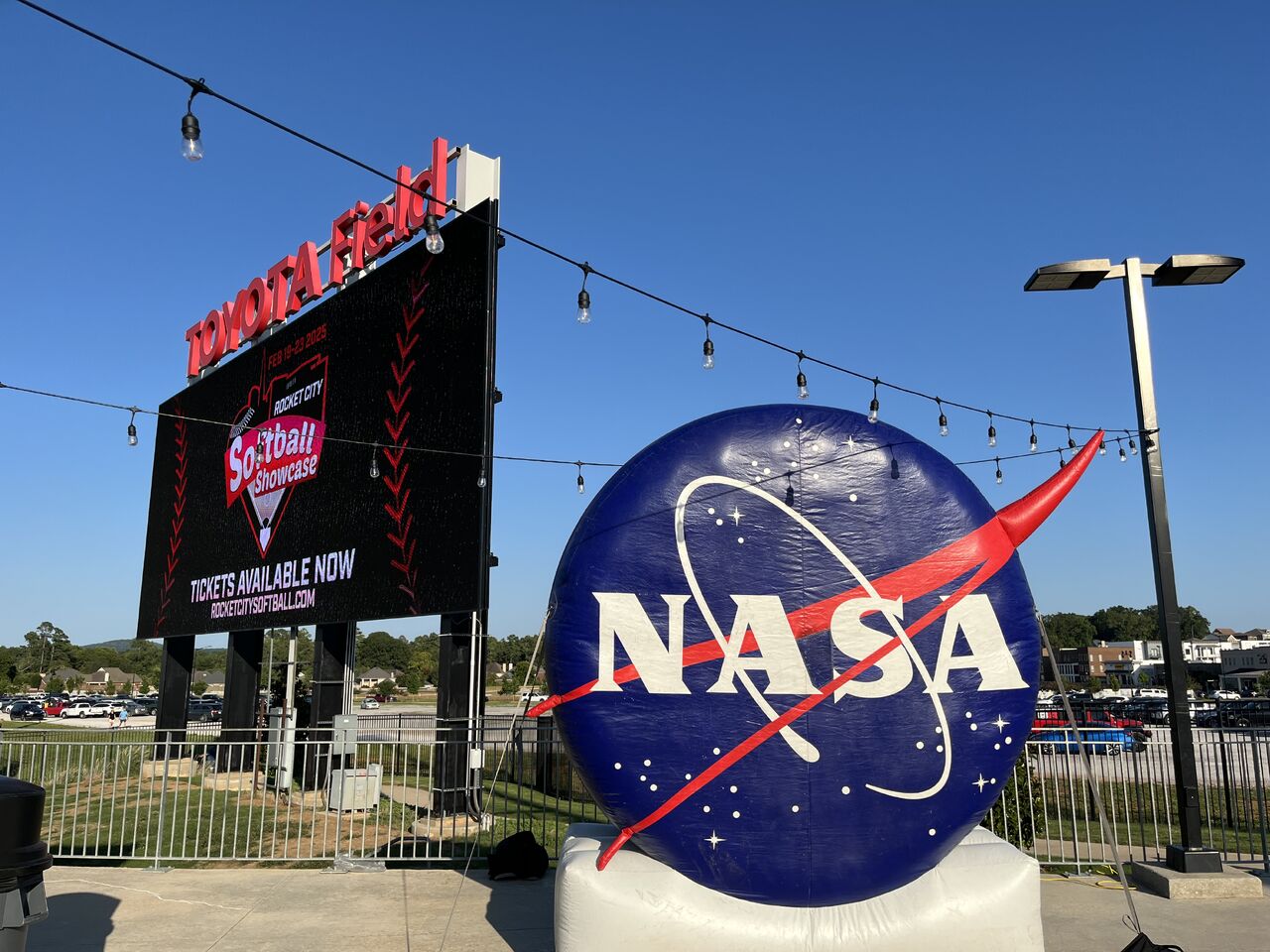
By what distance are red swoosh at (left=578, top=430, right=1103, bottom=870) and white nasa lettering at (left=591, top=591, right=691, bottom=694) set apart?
499 mm

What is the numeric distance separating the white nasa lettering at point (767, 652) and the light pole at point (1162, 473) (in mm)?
4483

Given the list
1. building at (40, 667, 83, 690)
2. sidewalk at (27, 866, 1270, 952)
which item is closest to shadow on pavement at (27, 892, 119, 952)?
sidewalk at (27, 866, 1270, 952)

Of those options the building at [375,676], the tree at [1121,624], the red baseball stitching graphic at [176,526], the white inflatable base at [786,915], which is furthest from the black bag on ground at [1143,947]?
the tree at [1121,624]

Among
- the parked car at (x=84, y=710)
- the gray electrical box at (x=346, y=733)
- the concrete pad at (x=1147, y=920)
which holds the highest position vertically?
the gray electrical box at (x=346, y=733)

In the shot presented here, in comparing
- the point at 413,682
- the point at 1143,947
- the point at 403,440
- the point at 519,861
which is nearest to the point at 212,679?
the point at 413,682

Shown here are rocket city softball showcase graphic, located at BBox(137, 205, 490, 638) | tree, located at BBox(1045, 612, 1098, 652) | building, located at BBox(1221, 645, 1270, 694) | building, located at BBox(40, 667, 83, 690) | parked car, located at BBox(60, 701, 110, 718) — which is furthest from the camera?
tree, located at BBox(1045, 612, 1098, 652)

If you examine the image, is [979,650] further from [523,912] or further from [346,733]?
Answer: [346,733]

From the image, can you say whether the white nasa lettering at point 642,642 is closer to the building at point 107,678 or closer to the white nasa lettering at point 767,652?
the white nasa lettering at point 767,652

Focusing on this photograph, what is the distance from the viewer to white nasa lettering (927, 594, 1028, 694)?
5.22 meters

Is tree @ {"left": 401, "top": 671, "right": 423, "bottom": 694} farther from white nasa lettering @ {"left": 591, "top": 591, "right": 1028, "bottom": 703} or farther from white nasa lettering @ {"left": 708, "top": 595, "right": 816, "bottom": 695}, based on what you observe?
white nasa lettering @ {"left": 708, "top": 595, "right": 816, "bottom": 695}

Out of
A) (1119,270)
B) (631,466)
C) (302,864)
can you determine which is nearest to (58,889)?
(302,864)

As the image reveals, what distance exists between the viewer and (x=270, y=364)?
1748cm

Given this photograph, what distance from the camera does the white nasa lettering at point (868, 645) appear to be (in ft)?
16.9

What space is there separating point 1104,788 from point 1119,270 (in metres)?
14.7
